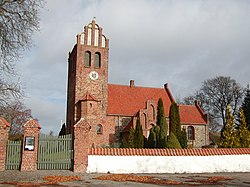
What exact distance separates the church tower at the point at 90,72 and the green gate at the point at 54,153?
16.0m

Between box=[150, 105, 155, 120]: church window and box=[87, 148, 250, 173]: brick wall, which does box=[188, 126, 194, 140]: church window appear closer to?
box=[150, 105, 155, 120]: church window

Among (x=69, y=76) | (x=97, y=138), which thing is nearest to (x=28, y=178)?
(x=97, y=138)

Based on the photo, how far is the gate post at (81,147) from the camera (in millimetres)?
14857

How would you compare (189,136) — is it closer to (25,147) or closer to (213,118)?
(213,118)

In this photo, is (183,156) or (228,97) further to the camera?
(228,97)

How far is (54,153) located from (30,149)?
1.21 metres

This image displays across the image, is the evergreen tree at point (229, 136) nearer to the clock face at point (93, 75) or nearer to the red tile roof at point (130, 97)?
the red tile roof at point (130, 97)

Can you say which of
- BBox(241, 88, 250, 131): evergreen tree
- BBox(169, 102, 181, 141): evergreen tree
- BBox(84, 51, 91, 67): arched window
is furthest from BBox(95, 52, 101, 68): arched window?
BBox(241, 88, 250, 131): evergreen tree

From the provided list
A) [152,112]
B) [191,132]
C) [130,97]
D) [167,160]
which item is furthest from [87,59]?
[167,160]

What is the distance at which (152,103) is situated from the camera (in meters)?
33.3

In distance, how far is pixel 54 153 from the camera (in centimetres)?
1537

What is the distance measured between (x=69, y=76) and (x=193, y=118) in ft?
54.4

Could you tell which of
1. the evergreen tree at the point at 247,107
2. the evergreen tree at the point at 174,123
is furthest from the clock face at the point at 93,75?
the evergreen tree at the point at 247,107

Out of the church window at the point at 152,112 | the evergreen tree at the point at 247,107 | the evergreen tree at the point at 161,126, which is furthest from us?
the evergreen tree at the point at 247,107
